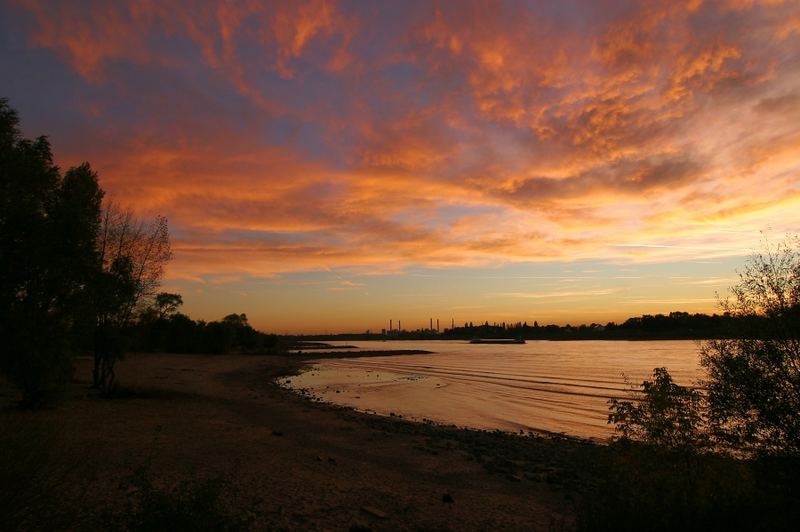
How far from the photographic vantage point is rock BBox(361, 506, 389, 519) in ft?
38.2

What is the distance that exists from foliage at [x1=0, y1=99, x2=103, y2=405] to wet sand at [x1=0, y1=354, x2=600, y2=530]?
2.64 meters

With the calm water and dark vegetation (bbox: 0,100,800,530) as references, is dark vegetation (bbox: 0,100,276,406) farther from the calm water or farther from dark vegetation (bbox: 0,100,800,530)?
the calm water

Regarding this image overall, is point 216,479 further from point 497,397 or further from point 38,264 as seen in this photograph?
point 497,397

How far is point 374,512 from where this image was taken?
11.8m

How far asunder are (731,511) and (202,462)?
48.9 feet

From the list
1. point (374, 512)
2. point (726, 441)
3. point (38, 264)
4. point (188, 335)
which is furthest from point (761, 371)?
point (188, 335)

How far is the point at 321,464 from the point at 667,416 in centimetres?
1172

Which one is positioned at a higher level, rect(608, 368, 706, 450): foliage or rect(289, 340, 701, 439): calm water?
rect(608, 368, 706, 450): foliage

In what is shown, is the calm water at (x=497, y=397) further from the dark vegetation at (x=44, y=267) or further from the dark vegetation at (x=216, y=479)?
the dark vegetation at (x=44, y=267)

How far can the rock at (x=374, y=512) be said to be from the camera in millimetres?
11642

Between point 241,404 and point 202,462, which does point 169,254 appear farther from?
point 202,462

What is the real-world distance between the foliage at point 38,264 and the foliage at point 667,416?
24.7 meters

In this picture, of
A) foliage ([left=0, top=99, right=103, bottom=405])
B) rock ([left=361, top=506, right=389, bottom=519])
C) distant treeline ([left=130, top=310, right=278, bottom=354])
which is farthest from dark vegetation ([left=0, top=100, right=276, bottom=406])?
distant treeline ([left=130, top=310, right=278, bottom=354])

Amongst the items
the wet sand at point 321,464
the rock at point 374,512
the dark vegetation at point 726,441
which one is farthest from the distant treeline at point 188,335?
the dark vegetation at point 726,441
